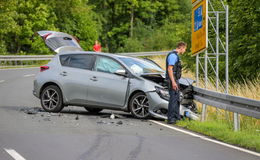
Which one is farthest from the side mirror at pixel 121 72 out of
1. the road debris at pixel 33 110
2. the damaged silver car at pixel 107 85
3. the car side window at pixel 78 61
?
the road debris at pixel 33 110

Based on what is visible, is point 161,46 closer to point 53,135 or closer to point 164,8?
point 164,8

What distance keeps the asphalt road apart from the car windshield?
1.13 metres

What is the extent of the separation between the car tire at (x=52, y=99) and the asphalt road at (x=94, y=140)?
23 centimetres

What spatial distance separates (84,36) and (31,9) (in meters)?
8.75

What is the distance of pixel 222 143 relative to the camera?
36.6 ft

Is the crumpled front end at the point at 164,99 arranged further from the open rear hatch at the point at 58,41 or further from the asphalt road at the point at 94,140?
the open rear hatch at the point at 58,41

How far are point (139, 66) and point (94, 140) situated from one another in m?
5.05

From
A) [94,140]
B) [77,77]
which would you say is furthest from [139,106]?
[94,140]

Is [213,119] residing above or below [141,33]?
below

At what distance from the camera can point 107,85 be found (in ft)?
50.3

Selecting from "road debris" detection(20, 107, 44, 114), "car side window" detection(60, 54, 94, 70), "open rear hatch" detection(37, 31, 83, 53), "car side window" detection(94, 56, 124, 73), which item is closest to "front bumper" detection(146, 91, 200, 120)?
"car side window" detection(94, 56, 124, 73)

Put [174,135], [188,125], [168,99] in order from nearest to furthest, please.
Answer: [174,135], [188,125], [168,99]

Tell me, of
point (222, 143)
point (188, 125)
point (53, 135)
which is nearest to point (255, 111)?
point (222, 143)

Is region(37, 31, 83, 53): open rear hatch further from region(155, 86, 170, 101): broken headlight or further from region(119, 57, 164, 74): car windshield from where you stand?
region(155, 86, 170, 101): broken headlight
